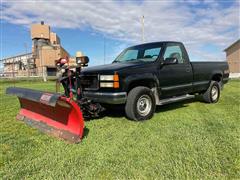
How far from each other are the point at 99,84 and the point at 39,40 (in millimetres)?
49713

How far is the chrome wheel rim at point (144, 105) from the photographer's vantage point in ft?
19.2

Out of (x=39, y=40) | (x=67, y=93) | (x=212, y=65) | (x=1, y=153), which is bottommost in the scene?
(x=1, y=153)

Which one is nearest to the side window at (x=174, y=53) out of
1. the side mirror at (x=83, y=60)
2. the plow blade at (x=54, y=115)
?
the side mirror at (x=83, y=60)

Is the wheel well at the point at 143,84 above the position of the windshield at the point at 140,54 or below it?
below

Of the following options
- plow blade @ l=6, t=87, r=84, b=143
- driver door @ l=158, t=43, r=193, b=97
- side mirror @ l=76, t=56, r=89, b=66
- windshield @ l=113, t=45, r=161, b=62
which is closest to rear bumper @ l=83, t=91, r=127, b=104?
side mirror @ l=76, t=56, r=89, b=66

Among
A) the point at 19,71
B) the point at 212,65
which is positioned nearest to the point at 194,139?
the point at 212,65

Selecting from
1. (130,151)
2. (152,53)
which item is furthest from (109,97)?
(152,53)

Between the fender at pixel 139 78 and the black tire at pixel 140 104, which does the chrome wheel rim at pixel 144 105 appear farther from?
the fender at pixel 139 78

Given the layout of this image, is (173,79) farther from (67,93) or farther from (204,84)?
(67,93)

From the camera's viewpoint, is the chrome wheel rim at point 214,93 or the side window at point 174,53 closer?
A: the side window at point 174,53

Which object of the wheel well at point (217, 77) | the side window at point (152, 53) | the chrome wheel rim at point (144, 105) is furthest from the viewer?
the wheel well at point (217, 77)

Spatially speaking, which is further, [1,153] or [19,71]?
[19,71]

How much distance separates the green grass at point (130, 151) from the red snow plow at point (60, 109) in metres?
0.18

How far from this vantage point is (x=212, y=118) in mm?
6000
